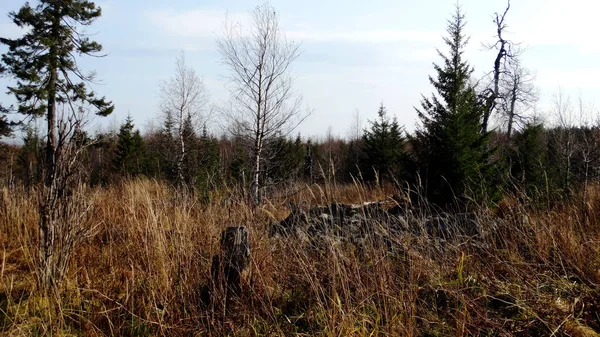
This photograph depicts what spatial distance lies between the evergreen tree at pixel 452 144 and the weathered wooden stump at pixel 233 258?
6.90 meters

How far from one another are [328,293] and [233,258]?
2.53 feet

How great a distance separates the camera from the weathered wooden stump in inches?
119

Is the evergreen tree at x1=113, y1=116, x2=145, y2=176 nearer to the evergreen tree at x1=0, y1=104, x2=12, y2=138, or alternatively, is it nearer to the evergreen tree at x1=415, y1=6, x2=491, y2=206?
the evergreen tree at x1=0, y1=104, x2=12, y2=138

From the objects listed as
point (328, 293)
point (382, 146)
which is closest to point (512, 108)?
point (382, 146)

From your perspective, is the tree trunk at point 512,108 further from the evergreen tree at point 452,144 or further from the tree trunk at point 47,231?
the tree trunk at point 47,231

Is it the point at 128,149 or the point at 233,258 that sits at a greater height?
the point at 128,149

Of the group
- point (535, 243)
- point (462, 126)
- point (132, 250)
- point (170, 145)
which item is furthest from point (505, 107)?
point (132, 250)

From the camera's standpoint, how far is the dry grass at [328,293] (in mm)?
2578

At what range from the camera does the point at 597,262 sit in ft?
10.4

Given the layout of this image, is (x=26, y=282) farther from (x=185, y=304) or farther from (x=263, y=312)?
(x=263, y=312)

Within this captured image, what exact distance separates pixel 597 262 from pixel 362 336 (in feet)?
7.16

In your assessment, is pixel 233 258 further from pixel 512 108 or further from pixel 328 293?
pixel 512 108

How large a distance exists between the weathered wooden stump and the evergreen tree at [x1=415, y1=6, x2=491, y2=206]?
6.90 metres

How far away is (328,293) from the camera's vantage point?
9.53 feet
